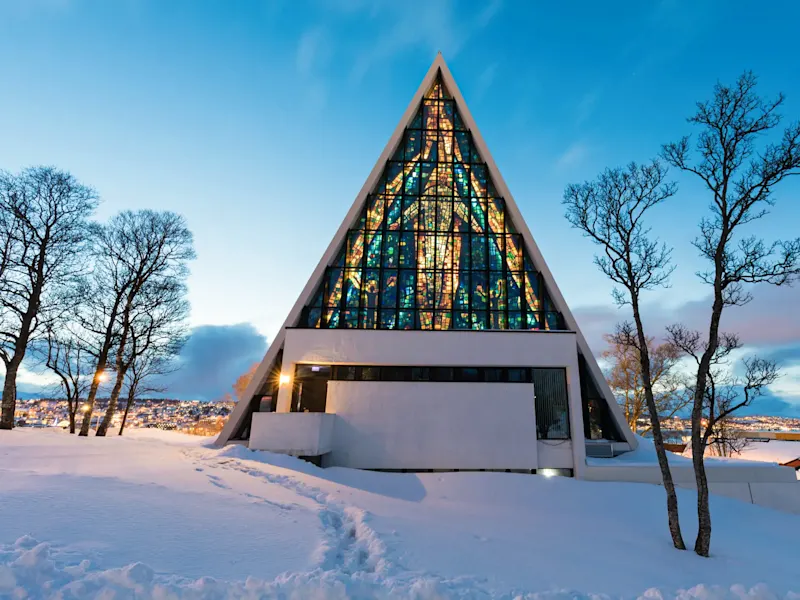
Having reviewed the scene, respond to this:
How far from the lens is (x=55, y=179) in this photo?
1374 centimetres

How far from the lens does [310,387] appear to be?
49.1ft

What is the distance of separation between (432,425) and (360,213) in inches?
397

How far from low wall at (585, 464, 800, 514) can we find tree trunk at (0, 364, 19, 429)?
20732 mm

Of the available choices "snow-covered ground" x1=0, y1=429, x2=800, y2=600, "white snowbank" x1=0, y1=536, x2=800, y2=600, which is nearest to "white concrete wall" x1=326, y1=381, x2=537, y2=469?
"snow-covered ground" x1=0, y1=429, x2=800, y2=600

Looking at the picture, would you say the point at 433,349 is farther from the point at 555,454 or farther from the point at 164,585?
the point at 164,585

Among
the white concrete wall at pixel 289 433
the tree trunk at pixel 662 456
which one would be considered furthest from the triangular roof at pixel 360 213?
the tree trunk at pixel 662 456

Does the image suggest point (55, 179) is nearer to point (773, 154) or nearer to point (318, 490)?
point (318, 490)

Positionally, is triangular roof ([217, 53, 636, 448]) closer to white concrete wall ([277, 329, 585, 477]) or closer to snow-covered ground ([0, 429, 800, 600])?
white concrete wall ([277, 329, 585, 477])

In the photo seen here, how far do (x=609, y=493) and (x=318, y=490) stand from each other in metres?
9.03

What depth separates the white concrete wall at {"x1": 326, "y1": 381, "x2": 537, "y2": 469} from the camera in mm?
13461

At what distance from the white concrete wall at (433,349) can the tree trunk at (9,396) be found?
8.70m

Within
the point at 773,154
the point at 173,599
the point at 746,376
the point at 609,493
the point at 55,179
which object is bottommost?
the point at 609,493

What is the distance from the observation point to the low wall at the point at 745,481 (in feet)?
41.3

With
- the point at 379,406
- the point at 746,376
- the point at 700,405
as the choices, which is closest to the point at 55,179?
the point at 379,406
